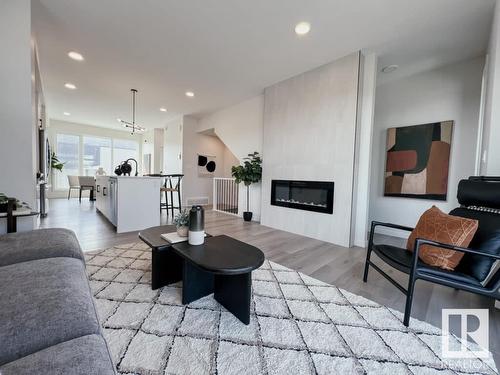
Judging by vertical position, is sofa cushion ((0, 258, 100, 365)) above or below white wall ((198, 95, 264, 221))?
below

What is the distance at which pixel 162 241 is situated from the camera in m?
1.80

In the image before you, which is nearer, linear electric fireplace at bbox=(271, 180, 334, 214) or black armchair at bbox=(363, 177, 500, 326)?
black armchair at bbox=(363, 177, 500, 326)

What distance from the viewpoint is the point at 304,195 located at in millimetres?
3803

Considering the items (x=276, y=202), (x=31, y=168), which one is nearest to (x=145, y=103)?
(x=31, y=168)

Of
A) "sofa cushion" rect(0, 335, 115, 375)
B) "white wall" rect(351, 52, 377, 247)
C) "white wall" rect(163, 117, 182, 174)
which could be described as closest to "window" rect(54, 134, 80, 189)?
"white wall" rect(163, 117, 182, 174)

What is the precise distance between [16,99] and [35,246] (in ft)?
5.93

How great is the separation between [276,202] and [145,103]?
4.29m

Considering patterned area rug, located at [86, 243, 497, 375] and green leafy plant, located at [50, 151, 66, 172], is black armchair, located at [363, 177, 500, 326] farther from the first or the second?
green leafy plant, located at [50, 151, 66, 172]

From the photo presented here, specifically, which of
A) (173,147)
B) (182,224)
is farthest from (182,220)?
(173,147)

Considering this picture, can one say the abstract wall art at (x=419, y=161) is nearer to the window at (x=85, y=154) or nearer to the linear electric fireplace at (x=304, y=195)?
the linear electric fireplace at (x=304, y=195)

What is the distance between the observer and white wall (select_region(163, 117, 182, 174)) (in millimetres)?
6848

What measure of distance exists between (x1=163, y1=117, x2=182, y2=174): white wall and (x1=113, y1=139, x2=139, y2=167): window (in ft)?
10.6

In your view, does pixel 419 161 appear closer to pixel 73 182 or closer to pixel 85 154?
pixel 73 182

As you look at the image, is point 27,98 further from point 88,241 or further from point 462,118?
point 462,118
